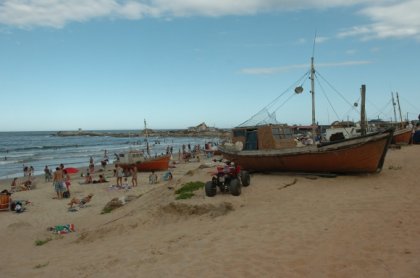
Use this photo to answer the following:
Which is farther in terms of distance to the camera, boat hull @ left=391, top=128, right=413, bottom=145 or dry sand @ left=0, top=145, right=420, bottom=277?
boat hull @ left=391, top=128, right=413, bottom=145

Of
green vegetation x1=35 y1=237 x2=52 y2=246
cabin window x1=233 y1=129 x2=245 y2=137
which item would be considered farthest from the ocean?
green vegetation x1=35 y1=237 x2=52 y2=246

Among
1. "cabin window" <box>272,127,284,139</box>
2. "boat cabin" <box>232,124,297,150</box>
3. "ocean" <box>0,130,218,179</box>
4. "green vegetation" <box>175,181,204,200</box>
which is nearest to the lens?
"green vegetation" <box>175,181,204,200</box>

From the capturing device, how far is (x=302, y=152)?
15828 mm

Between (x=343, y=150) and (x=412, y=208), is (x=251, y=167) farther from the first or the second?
(x=412, y=208)

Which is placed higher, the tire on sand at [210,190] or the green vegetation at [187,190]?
the tire on sand at [210,190]

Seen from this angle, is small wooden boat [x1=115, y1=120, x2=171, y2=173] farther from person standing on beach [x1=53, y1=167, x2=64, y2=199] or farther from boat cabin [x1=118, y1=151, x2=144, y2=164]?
person standing on beach [x1=53, y1=167, x2=64, y2=199]

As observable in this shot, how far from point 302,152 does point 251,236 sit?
27.0 ft

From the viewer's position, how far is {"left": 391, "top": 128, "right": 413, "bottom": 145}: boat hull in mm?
33438

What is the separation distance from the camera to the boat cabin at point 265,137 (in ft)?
60.5

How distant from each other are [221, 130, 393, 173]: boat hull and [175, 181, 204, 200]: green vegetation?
407 cm

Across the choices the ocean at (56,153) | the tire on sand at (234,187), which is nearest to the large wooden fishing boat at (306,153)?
the tire on sand at (234,187)

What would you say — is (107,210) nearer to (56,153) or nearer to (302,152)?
(302,152)

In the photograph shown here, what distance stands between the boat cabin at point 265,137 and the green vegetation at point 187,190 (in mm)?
5126

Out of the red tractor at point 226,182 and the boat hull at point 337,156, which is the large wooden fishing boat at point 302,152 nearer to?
the boat hull at point 337,156
